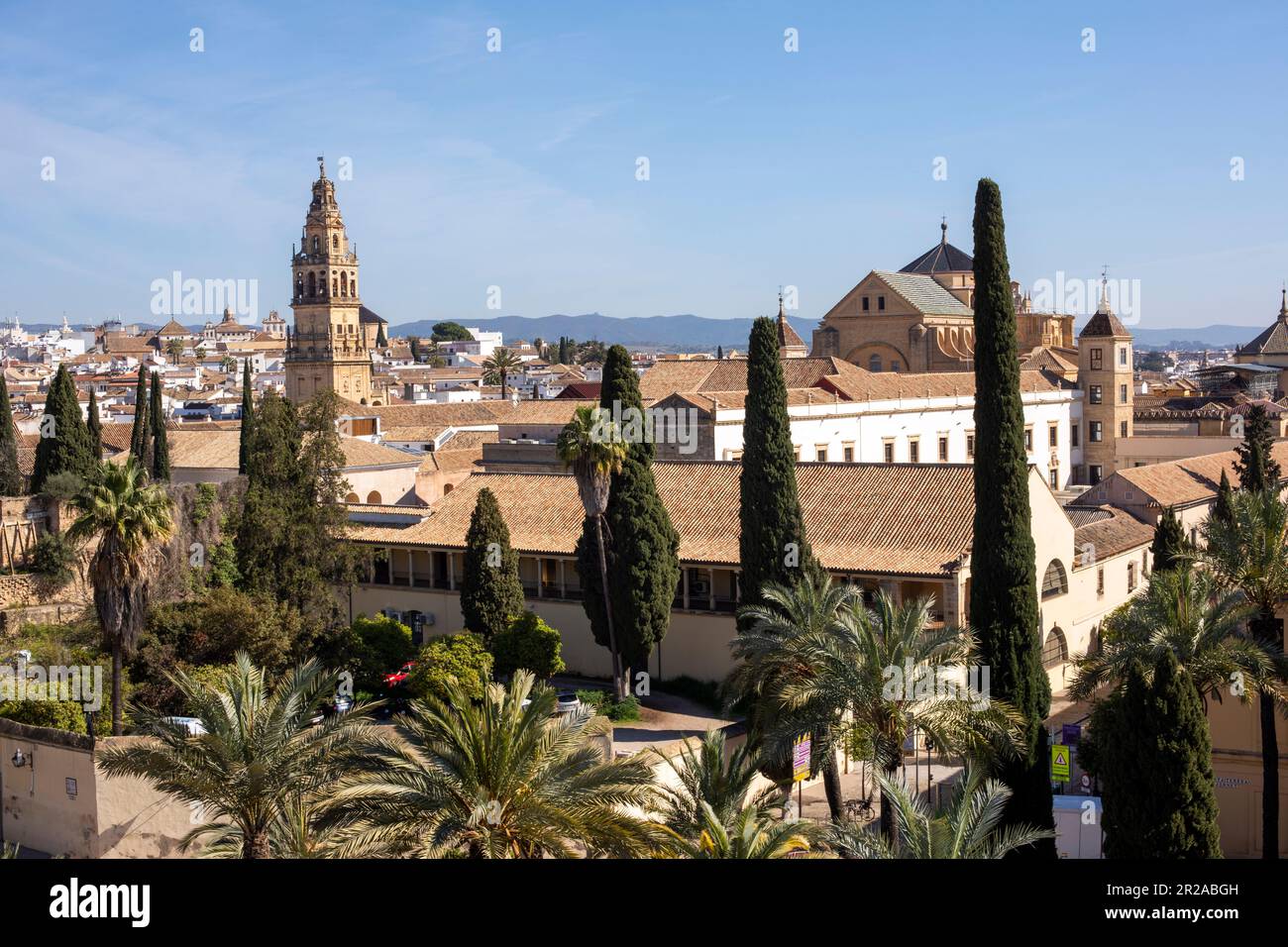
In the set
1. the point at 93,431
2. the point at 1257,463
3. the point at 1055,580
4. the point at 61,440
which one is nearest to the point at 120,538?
the point at 61,440

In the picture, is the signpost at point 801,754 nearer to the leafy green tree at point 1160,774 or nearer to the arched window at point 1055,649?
the leafy green tree at point 1160,774

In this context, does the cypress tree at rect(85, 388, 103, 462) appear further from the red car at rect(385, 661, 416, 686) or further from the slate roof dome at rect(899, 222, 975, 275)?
the slate roof dome at rect(899, 222, 975, 275)

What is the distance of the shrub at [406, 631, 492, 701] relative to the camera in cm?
2551

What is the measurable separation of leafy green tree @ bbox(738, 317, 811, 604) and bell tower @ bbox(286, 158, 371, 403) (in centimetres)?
6896

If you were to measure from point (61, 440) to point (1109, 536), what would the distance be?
2977 cm

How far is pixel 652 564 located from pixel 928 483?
7.39 metres

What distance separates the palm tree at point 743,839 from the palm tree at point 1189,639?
737cm

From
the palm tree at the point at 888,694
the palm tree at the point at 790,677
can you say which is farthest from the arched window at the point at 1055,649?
the palm tree at the point at 888,694

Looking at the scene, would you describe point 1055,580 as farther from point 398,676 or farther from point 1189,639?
point 398,676

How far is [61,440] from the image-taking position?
3978 centimetres

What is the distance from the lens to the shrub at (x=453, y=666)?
83.7 ft

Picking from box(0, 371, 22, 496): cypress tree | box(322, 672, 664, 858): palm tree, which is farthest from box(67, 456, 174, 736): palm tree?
box(0, 371, 22, 496): cypress tree

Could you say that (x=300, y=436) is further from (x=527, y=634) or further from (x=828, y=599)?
(x=828, y=599)
